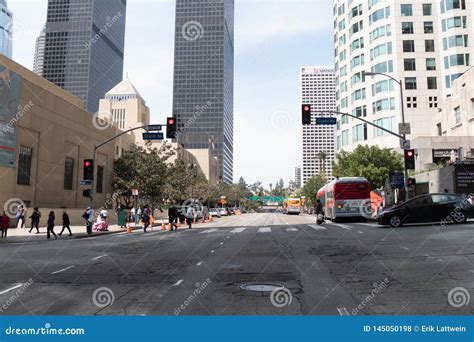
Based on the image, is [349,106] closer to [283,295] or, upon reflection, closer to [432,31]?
[432,31]

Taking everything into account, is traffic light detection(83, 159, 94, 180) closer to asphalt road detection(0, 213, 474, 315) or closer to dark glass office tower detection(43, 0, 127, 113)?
asphalt road detection(0, 213, 474, 315)

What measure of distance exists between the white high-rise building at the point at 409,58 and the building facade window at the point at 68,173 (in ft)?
134

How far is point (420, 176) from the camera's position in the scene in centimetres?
3853

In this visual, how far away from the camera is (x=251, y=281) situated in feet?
23.9

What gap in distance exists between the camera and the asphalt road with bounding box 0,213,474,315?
213 inches

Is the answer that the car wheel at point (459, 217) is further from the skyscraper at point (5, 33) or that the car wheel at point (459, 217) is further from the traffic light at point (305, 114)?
the skyscraper at point (5, 33)

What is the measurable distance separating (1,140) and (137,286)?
28.1 metres

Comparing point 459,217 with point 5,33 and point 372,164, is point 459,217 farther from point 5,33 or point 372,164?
point 5,33

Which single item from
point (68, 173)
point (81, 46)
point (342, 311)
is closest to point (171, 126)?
point (342, 311)

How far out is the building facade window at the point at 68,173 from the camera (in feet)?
131

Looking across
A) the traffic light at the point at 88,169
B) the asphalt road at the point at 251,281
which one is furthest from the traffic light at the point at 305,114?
the traffic light at the point at 88,169

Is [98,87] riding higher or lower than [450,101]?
higher

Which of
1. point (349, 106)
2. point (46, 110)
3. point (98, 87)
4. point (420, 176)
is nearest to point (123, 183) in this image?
point (46, 110)

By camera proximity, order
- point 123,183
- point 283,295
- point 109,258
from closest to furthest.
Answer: point 283,295
point 109,258
point 123,183
